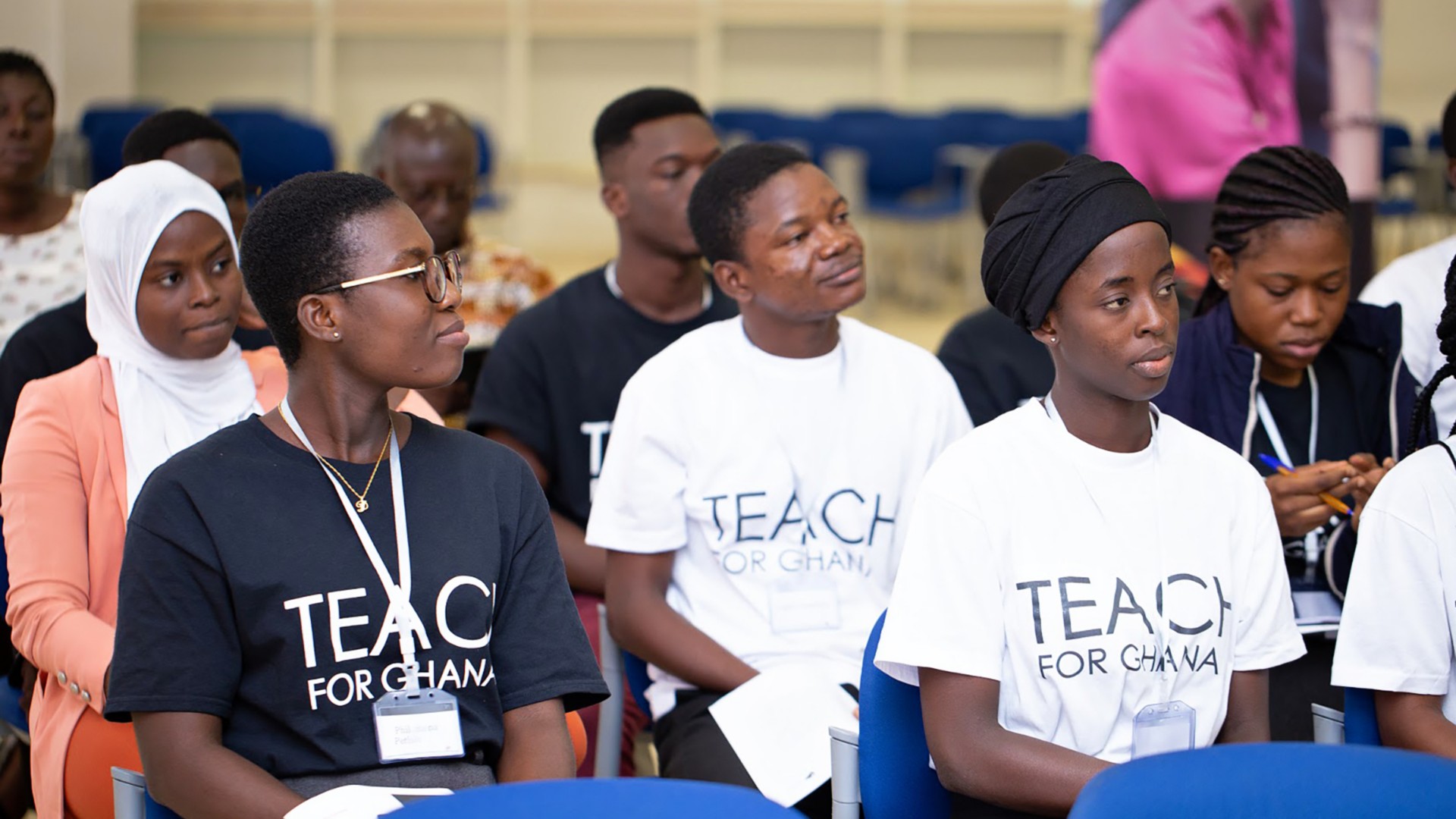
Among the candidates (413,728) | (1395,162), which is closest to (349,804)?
(413,728)

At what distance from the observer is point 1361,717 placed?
1.91 m

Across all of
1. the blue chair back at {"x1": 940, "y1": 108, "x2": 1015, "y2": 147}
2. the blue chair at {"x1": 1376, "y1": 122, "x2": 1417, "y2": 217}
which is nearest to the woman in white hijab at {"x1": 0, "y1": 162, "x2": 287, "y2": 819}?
the blue chair back at {"x1": 940, "y1": 108, "x2": 1015, "y2": 147}

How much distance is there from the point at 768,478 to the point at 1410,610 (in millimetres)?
1022

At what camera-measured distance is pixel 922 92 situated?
464 inches

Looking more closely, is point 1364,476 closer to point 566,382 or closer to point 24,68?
point 566,382

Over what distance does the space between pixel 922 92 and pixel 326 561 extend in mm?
10642

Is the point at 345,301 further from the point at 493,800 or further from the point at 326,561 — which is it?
the point at 493,800

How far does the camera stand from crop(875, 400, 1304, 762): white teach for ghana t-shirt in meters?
1.76

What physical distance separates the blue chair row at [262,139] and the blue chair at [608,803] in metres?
7.36

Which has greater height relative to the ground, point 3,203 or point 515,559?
point 3,203

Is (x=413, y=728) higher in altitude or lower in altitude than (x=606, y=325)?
lower

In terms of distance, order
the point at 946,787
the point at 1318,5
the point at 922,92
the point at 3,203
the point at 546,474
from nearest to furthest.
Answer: the point at 946,787 → the point at 546,474 → the point at 3,203 → the point at 1318,5 → the point at 922,92

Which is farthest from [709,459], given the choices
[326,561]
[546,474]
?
[326,561]

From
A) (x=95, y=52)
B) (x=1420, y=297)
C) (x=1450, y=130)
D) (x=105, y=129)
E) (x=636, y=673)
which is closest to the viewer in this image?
(x=636, y=673)
